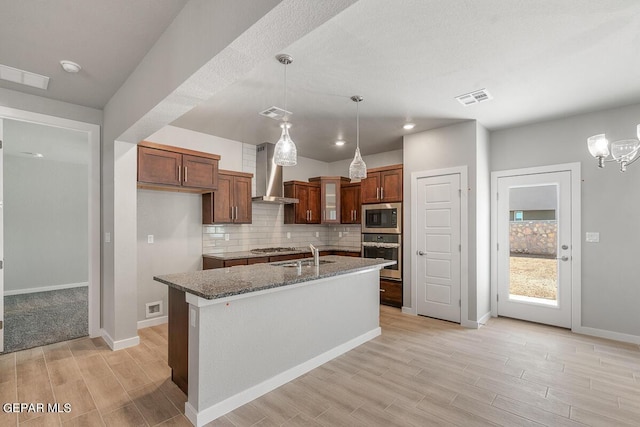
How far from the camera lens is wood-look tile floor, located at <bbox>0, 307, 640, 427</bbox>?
7.17ft

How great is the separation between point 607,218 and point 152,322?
5.99 m

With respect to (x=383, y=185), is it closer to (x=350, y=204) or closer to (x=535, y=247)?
(x=350, y=204)

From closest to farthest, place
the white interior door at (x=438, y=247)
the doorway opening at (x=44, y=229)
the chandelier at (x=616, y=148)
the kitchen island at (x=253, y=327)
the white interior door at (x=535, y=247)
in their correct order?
1. the kitchen island at (x=253, y=327)
2. the chandelier at (x=616, y=148)
3. the white interior door at (x=535, y=247)
4. the white interior door at (x=438, y=247)
5. the doorway opening at (x=44, y=229)

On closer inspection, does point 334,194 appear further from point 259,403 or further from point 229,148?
point 259,403

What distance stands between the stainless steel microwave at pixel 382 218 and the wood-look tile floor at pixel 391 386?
6.23 feet

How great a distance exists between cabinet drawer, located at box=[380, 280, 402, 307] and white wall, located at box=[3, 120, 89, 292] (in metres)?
5.66

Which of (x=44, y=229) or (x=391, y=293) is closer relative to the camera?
(x=391, y=293)

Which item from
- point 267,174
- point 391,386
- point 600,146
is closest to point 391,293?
point 391,386

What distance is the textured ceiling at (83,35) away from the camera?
2.04 metres

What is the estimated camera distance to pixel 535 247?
4309 mm

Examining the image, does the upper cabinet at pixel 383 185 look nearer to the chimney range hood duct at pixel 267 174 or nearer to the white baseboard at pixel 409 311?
the chimney range hood duct at pixel 267 174

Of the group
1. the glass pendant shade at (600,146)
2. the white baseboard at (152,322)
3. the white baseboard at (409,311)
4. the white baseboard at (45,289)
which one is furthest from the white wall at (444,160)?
the white baseboard at (45,289)

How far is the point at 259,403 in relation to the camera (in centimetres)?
236

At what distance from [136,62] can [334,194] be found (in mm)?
4036
